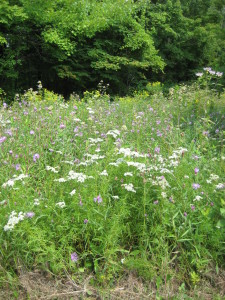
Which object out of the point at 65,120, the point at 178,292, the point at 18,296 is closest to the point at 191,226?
the point at 178,292

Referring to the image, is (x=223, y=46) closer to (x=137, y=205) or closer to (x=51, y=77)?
(x=51, y=77)

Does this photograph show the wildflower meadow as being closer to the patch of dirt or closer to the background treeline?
the patch of dirt

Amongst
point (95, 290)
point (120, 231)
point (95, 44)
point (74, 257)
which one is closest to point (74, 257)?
point (74, 257)

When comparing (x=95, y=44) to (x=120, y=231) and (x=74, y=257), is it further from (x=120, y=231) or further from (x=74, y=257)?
(x=74, y=257)

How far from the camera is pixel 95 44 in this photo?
13.1m

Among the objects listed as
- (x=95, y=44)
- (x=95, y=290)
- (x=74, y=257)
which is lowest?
(x=95, y=44)

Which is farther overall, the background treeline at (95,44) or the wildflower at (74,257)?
the background treeline at (95,44)

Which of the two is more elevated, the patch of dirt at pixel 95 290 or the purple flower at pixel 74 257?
the purple flower at pixel 74 257

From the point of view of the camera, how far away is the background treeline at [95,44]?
384 inches

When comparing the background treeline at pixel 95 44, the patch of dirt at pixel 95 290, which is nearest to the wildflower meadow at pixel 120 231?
the patch of dirt at pixel 95 290

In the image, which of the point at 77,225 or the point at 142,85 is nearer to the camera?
the point at 77,225

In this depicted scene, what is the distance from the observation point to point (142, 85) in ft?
55.0

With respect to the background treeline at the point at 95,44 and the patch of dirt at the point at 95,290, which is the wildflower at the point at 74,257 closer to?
the patch of dirt at the point at 95,290

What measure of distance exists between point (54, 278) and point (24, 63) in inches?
499
